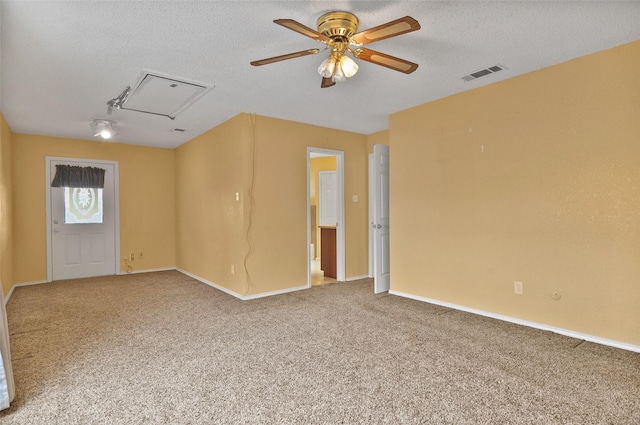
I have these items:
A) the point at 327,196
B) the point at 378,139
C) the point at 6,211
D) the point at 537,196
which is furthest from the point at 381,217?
the point at 6,211

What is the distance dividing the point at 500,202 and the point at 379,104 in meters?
1.78

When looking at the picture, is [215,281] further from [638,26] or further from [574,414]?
[638,26]

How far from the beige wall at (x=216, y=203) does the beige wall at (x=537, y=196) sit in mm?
2149

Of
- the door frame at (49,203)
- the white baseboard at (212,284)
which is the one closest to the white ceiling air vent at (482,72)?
the white baseboard at (212,284)

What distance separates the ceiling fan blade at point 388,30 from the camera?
1.86 meters

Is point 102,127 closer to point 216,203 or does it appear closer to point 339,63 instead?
point 216,203

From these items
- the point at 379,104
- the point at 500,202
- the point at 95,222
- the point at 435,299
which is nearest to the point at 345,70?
the point at 379,104

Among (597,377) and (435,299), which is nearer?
(597,377)

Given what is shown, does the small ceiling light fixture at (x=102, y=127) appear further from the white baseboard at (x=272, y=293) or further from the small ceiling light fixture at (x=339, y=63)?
the small ceiling light fixture at (x=339, y=63)

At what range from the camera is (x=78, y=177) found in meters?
5.91

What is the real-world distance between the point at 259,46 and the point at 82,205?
511 centimetres

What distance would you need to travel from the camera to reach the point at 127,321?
359 centimetres

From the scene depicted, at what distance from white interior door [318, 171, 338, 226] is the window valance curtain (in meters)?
4.09

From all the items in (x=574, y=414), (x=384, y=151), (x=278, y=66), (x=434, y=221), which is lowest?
(x=574, y=414)
